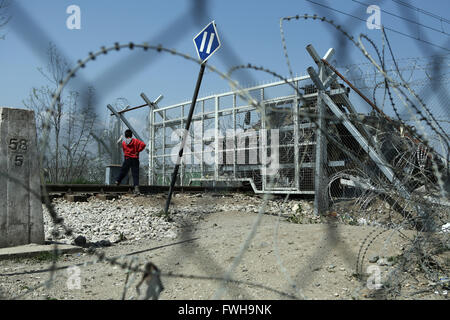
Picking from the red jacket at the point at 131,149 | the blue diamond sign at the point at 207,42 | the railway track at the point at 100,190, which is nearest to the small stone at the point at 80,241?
the blue diamond sign at the point at 207,42

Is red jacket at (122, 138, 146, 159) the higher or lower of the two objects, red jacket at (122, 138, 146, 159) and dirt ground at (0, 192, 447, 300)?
the higher

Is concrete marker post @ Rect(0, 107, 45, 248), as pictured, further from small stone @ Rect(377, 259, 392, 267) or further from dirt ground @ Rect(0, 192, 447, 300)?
small stone @ Rect(377, 259, 392, 267)

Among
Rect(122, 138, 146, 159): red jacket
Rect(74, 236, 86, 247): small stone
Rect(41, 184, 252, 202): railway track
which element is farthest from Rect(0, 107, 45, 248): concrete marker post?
Rect(122, 138, 146, 159): red jacket

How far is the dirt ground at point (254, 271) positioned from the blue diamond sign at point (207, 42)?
1.91 meters

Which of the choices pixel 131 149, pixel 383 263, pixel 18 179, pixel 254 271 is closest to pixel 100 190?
pixel 131 149

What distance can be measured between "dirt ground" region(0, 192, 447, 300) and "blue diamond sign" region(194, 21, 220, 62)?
6.25 feet

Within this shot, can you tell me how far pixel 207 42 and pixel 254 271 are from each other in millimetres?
2564

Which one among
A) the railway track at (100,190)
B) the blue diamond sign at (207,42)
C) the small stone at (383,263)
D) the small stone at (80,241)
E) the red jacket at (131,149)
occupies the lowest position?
the small stone at (80,241)

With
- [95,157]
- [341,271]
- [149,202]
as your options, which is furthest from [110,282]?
[95,157]

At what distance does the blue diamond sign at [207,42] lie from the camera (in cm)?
402

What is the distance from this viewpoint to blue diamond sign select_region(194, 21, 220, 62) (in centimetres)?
402

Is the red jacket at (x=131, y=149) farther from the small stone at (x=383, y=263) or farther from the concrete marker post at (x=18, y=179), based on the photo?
the small stone at (x=383, y=263)

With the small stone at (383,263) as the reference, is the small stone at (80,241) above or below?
below
